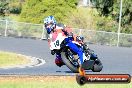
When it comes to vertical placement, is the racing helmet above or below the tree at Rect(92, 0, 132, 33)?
above

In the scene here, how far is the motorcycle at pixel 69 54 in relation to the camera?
4629mm

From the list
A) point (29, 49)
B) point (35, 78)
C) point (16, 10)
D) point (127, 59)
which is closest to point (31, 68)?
point (35, 78)

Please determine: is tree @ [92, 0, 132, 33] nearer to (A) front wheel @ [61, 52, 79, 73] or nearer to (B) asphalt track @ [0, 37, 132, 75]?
(B) asphalt track @ [0, 37, 132, 75]

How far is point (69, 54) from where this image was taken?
479cm

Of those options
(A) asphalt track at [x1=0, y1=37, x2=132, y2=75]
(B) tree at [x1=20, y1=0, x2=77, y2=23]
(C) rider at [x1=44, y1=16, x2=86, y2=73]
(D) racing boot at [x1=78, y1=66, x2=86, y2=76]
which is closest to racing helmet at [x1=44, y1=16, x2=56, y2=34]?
(C) rider at [x1=44, y1=16, x2=86, y2=73]

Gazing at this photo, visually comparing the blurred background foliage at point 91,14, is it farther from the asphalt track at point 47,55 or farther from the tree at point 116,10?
the asphalt track at point 47,55

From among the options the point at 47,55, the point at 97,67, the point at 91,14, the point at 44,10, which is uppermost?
the point at 97,67

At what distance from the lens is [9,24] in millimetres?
51812

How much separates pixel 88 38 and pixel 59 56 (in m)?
44.2

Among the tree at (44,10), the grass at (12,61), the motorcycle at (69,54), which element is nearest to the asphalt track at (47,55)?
the grass at (12,61)

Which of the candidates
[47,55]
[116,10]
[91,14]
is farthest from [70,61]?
[91,14]

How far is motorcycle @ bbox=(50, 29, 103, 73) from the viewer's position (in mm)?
4629

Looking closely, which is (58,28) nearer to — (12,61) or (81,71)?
(81,71)

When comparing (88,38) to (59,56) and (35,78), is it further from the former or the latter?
(59,56)
